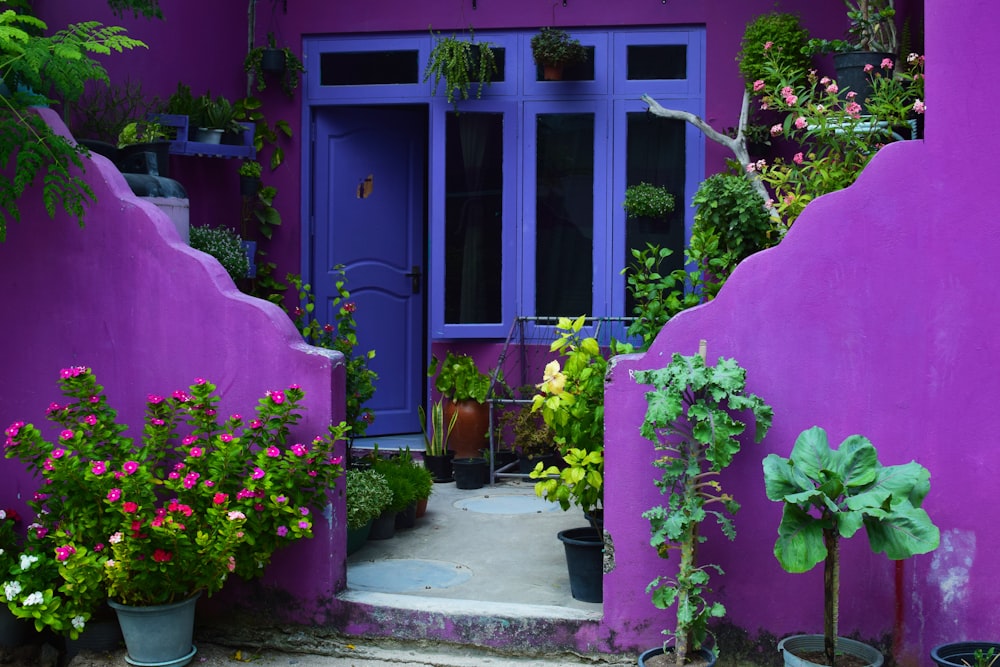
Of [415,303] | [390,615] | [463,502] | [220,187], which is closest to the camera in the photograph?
[390,615]

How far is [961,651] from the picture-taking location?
4172 mm

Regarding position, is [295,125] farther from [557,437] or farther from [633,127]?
[557,437]

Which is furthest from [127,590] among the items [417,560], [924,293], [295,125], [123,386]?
[295,125]

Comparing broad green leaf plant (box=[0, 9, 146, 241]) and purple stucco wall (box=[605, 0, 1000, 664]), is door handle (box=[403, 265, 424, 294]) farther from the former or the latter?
purple stucco wall (box=[605, 0, 1000, 664])

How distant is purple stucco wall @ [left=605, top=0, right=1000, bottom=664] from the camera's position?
4.26 meters

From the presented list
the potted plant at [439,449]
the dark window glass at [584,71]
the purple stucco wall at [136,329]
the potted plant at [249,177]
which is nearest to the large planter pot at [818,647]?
the purple stucco wall at [136,329]

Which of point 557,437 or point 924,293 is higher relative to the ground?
point 924,293

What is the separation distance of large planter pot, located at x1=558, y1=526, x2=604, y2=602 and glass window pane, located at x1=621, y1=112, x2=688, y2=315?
3.61 metres

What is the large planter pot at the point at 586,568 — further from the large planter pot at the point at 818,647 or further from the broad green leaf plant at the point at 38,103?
the broad green leaf plant at the point at 38,103

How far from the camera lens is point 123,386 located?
16.8ft

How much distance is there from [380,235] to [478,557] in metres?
3.76

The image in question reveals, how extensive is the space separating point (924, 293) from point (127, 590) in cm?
343

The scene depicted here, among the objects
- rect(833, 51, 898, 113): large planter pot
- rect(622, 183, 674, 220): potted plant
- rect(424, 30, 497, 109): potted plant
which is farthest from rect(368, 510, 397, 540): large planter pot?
rect(833, 51, 898, 113): large planter pot

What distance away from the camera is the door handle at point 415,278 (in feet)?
29.9
